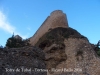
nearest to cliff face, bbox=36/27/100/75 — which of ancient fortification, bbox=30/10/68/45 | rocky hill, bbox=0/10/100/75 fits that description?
rocky hill, bbox=0/10/100/75

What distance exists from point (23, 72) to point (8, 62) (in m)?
0.43

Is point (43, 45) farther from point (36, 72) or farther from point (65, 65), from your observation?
point (36, 72)

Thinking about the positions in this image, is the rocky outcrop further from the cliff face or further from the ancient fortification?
the ancient fortification

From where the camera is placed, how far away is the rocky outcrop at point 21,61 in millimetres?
4707

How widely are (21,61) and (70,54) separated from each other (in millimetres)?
8996

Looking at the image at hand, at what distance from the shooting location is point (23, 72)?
4848 mm

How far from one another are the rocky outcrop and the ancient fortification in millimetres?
13496

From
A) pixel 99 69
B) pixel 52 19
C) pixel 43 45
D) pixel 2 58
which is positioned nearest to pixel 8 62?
pixel 2 58

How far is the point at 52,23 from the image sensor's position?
19.4 m

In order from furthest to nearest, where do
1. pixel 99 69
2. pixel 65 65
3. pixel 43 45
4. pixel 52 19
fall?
pixel 52 19
pixel 43 45
pixel 65 65
pixel 99 69

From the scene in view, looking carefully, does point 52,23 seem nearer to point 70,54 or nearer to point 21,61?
point 70,54

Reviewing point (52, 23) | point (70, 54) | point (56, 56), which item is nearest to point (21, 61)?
point (70, 54)

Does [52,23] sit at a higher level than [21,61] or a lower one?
higher

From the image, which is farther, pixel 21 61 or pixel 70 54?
pixel 70 54
